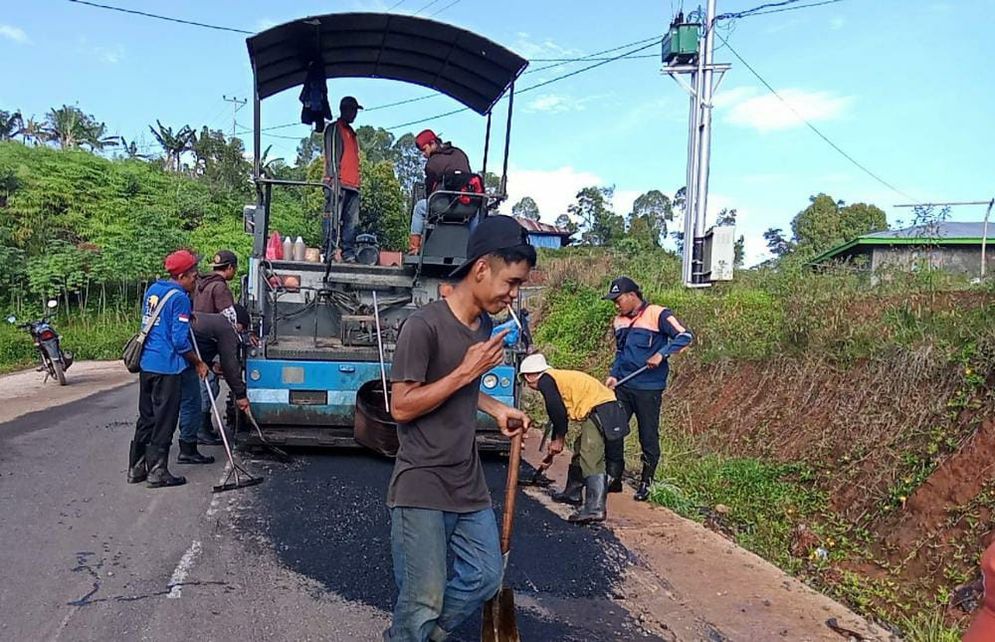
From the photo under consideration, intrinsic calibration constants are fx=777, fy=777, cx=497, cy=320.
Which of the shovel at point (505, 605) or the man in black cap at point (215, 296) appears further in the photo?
the man in black cap at point (215, 296)

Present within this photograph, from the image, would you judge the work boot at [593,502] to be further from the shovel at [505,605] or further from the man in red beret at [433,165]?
the man in red beret at [433,165]

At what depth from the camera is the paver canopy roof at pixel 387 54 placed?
696 centimetres

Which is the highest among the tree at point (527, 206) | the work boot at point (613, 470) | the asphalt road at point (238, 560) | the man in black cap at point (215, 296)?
the tree at point (527, 206)

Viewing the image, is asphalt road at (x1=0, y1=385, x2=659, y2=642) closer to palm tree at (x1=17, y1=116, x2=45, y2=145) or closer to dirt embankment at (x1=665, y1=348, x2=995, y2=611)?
dirt embankment at (x1=665, y1=348, x2=995, y2=611)

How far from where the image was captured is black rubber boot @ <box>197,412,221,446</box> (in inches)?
279

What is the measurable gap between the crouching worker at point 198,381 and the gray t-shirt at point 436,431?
3.95 meters

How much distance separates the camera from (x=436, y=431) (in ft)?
8.23

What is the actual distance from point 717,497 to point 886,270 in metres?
3.40

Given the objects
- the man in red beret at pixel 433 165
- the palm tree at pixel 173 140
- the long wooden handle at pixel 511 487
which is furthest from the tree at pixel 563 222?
the long wooden handle at pixel 511 487

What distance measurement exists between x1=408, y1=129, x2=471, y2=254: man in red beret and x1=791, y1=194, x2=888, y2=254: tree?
19.6m

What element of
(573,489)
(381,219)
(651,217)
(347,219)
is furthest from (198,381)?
(651,217)

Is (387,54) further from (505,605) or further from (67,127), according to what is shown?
(67,127)

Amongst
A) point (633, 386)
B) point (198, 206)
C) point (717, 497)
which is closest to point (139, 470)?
point (633, 386)

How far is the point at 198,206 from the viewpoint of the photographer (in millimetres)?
24938
